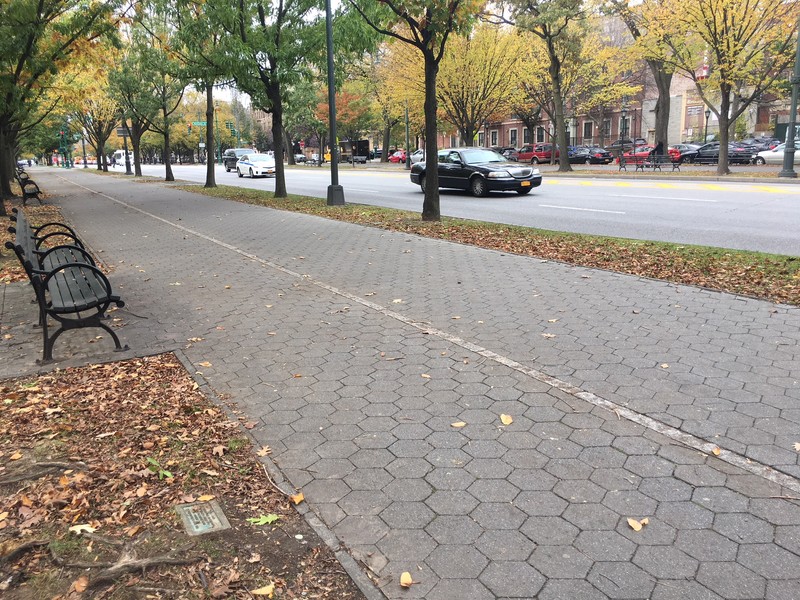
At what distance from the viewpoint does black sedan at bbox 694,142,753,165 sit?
34.6m

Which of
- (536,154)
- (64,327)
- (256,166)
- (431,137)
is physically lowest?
(64,327)

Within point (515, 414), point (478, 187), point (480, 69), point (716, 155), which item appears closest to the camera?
point (515, 414)

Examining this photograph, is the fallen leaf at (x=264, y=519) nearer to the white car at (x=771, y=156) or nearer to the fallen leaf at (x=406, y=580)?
the fallen leaf at (x=406, y=580)

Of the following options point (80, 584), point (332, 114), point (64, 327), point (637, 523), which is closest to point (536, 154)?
point (332, 114)

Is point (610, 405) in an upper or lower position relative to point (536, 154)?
lower

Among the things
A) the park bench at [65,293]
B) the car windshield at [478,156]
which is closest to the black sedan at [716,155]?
the car windshield at [478,156]

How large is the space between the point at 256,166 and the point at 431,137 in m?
27.5

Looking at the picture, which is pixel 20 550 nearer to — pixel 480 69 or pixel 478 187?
pixel 478 187

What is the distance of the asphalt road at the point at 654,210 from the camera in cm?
1115

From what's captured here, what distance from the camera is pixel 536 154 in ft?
150

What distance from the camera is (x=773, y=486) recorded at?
10.4ft

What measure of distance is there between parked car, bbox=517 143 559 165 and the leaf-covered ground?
3413 centimetres

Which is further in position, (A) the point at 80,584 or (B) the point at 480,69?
(B) the point at 480,69

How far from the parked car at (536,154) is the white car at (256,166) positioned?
748 inches
